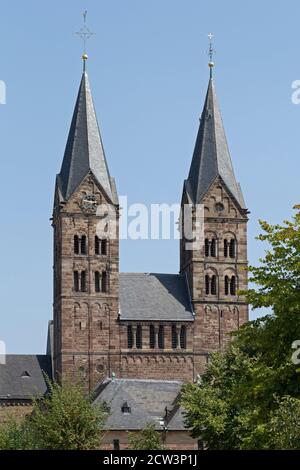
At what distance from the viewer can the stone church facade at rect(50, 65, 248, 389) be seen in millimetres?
111188

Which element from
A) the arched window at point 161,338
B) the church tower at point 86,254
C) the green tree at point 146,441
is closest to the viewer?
the green tree at point 146,441

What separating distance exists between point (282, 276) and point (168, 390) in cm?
5621

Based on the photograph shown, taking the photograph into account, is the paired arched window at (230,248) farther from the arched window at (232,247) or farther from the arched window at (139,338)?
the arched window at (139,338)

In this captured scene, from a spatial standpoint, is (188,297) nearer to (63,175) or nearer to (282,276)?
(63,175)

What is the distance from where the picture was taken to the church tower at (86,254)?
11062cm

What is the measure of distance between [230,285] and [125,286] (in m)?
9.06

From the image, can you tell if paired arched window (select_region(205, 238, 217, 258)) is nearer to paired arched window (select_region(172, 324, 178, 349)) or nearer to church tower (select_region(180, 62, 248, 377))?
church tower (select_region(180, 62, 248, 377))

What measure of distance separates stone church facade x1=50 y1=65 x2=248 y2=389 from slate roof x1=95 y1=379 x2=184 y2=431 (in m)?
6.41

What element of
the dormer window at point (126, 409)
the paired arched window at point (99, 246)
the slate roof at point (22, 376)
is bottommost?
the dormer window at point (126, 409)

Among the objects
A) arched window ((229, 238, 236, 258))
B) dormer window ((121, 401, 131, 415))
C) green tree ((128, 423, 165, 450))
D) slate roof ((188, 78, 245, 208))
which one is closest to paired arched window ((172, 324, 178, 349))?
arched window ((229, 238, 236, 258))

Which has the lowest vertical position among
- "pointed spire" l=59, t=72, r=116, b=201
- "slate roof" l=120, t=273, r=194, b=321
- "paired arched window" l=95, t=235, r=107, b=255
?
"slate roof" l=120, t=273, r=194, b=321

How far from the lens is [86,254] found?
11225 cm

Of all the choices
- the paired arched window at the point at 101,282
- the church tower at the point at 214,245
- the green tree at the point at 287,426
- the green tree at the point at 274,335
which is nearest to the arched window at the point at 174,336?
the church tower at the point at 214,245
